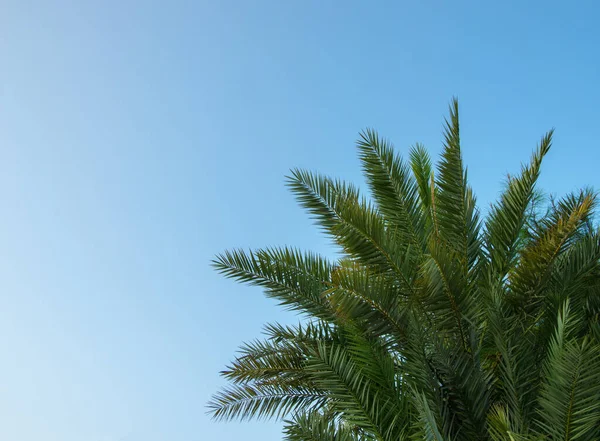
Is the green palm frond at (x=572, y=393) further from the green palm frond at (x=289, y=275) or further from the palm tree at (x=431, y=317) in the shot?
the green palm frond at (x=289, y=275)

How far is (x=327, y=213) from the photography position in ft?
27.1

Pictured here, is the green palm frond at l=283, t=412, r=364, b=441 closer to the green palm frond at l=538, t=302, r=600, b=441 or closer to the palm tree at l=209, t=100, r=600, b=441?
the palm tree at l=209, t=100, r=600, b=441

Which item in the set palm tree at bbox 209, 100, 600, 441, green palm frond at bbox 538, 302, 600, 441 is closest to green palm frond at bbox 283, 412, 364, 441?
palm tree at bbox 209, 100, 600, 441

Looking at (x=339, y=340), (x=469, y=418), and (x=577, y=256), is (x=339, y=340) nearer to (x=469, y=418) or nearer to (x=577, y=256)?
(x=469, y=418)

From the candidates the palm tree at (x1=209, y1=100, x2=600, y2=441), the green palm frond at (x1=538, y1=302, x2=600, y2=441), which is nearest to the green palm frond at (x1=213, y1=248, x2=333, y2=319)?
the palm tree at (x1=209, y1=100, x2=600, y2=441)

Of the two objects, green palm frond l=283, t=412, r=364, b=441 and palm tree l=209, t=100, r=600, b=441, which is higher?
palm tree l=209, t=100, r=600, b=441

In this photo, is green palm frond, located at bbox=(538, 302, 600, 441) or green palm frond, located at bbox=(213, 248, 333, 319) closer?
green palm frond, located at bbox=(538, 302, 600, 441)

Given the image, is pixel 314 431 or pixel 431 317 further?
pixel 431 317

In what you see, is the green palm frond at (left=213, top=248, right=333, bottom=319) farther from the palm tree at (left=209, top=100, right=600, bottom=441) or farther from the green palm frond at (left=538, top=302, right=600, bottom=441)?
the green palm frond at (left=538, top=302, right=600, bottom=441)

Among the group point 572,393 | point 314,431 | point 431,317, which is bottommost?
point 314,431

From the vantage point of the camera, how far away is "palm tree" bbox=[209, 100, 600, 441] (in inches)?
245

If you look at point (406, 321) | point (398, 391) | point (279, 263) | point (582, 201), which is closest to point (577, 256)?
point (582, 201)

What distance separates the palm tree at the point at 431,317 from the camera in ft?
20.4

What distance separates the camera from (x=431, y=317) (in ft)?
24.0
